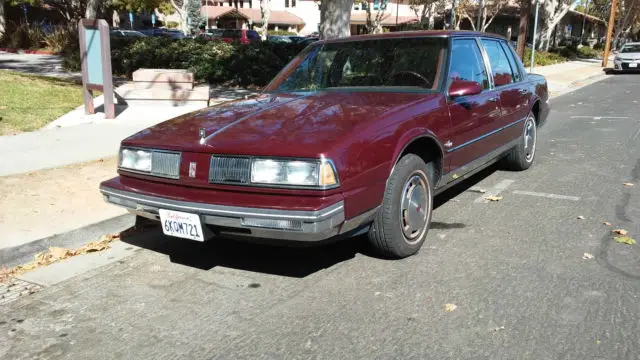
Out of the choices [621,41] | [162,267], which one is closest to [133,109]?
[162,267]

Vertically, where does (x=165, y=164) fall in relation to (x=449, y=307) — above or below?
above

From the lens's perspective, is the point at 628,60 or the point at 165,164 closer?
the point at 165,164

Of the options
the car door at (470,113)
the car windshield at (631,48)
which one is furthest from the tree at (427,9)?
the car door at (470,113)

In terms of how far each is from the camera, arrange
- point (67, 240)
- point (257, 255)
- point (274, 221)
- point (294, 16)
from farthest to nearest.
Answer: point (294, 16) < point (67, 240) < point (257, 255) < point (274, 221)

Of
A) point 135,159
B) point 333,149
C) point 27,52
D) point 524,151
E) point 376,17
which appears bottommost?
point 524,151

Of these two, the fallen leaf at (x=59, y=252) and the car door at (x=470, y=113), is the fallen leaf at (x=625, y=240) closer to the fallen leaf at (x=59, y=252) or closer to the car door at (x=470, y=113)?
the car door at (x=470, y=113)

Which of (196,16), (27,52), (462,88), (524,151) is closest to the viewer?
(462,88)

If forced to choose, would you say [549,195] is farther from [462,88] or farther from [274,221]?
[274,221]

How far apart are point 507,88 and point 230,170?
11.8ft

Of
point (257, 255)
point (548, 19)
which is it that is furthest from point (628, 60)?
point (257, 255)

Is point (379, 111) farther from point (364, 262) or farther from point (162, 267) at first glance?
point (162, 267)

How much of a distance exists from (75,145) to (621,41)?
2873 inches

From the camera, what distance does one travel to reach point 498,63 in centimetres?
591

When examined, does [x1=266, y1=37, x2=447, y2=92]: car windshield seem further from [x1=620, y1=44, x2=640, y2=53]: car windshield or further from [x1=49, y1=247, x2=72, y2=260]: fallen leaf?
[x1=620, y1=44, x2=640, y2=53]: car windshield
